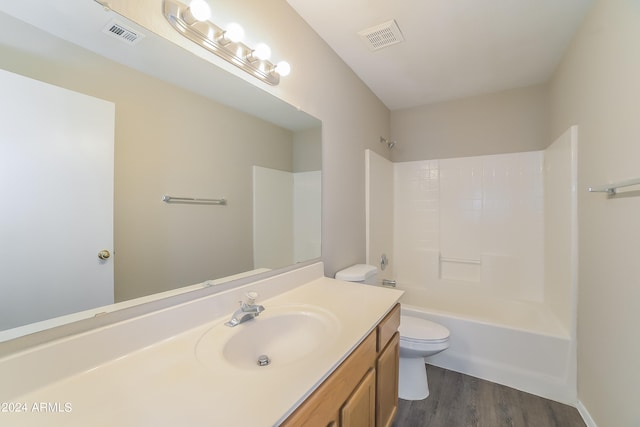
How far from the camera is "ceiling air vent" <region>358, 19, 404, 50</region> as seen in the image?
158 centimetres

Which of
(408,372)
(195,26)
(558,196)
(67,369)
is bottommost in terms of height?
(408,372)

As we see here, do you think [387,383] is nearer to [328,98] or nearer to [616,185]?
[616,185]

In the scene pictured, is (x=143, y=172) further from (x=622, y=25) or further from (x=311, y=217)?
(x=622, y=25)

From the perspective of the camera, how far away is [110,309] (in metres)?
0.75

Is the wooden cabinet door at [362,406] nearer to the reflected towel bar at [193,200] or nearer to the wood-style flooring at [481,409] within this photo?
the wood-style flooring at [481,409]

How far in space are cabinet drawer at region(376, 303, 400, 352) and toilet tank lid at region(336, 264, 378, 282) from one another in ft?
1.56

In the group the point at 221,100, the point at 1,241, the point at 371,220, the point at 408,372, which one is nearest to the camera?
the point at 1,241

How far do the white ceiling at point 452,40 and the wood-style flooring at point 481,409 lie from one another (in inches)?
93.9

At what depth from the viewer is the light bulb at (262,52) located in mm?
1171

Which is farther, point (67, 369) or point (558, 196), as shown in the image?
point (558, 196)

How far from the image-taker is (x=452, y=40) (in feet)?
5.66

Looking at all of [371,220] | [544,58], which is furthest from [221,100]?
[544,58]

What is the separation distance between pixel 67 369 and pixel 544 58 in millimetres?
3082

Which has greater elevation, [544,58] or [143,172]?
[544,58]
